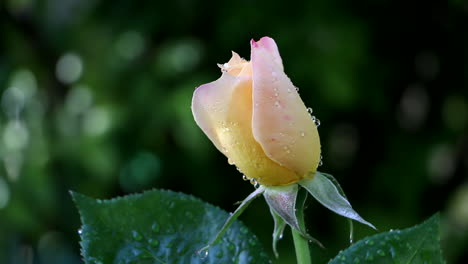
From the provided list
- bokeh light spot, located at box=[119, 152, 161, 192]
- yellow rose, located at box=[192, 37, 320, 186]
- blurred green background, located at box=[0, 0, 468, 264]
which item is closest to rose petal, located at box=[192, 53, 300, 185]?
yellow rose, located at box=[192, 37, 320, 186]

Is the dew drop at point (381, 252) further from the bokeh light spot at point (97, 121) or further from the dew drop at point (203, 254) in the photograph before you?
the bokeh light spot at point (97, 121)

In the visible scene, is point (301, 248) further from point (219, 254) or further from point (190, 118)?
point (190, 118)

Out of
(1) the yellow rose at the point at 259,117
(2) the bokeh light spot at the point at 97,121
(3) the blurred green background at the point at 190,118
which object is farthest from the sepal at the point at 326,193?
(2) the bokeh light spot at the point at 97,121

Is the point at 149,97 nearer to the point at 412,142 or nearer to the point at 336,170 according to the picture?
the point at 336,170

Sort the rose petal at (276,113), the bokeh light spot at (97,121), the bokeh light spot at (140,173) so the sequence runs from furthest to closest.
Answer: the bokeh light spot at (140,173)
the bokeh light spot at (97,121)
the rose petal at (276,113)

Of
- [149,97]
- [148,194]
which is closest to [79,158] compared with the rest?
[149,97]

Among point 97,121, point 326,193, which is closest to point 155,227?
point 326,193
